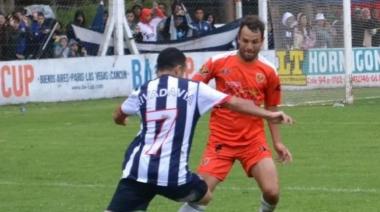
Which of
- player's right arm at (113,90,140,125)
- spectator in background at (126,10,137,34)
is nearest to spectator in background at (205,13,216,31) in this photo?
spectator in background at (126,10,137,34)

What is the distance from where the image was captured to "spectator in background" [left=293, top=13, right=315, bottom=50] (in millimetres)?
24484

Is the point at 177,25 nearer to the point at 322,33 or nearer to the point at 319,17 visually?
the point at 322,33

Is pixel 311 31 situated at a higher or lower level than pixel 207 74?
lower

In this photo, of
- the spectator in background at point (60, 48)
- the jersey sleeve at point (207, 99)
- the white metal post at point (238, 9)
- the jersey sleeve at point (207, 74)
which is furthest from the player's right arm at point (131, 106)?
the white metal post at point (238, 9)

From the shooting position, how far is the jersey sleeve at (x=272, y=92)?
10164 mm

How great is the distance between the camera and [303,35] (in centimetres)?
2497

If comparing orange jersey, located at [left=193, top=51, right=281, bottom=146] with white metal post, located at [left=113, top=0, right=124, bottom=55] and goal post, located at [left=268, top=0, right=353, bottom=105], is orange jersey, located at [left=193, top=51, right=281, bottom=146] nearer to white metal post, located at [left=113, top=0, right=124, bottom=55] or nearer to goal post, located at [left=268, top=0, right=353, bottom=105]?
goal post, located at [left=268, top=0, right=353, bottom=105]

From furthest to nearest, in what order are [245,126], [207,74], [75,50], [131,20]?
[131,20] → [75,50] → [207,74] → [245,126]

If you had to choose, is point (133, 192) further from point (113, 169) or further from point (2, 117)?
point (2, 117)

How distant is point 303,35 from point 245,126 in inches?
598

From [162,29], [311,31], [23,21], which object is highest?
[23,21]

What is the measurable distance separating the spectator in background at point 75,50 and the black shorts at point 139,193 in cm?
2017

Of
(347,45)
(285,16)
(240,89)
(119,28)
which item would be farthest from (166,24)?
(240,89)

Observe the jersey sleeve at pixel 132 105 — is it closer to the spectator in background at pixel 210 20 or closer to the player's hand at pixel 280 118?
the player's hand at pixel 280 118
